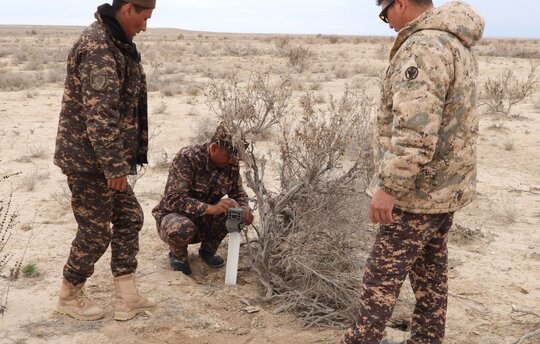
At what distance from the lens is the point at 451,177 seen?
235cm

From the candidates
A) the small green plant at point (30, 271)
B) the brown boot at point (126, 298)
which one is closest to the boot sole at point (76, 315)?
the brown boot at point (126, 298)

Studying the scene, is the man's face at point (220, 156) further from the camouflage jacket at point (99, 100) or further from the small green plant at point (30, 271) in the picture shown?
the small green plant at point (30, 271)

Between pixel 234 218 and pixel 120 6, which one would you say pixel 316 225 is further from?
pixel 120 6

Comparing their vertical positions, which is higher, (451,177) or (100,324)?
(451,177)

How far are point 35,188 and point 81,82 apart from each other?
348cm

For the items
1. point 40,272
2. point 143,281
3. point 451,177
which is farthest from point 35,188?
point 451,177

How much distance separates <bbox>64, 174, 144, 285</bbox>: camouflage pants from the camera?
2994mm

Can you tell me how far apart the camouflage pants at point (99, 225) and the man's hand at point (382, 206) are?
4.81 ft

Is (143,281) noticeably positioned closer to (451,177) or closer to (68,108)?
(68,108)

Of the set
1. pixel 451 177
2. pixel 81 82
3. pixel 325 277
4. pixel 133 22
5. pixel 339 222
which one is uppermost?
pixel 133 22

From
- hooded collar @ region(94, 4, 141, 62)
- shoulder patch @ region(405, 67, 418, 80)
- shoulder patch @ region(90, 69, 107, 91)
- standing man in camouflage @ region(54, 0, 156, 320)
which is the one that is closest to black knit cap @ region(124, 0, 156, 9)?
standing man in camouflage @ region(54, 0, 156, 320)

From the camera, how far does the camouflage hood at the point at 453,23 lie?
2191 mm

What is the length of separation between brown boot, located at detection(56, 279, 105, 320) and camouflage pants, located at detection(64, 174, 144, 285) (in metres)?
0.07

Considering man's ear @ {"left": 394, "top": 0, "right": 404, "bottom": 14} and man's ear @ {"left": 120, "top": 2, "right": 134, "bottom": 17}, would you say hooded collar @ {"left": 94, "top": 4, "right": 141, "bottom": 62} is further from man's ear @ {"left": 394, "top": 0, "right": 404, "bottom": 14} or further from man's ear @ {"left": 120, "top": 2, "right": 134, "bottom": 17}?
man's ear @ {"left": 394, "top": 0, "right": 404, "bottom": 14}
